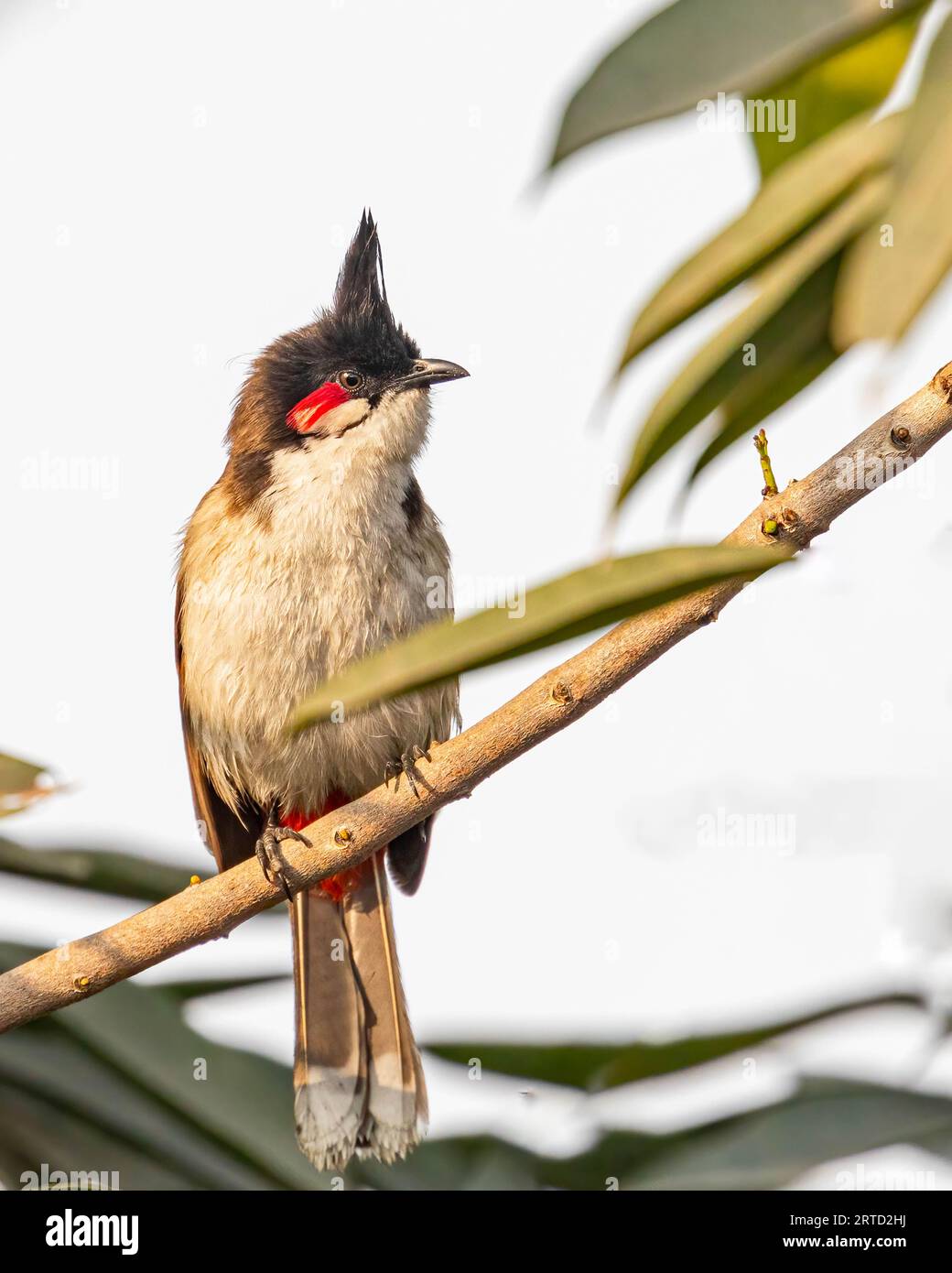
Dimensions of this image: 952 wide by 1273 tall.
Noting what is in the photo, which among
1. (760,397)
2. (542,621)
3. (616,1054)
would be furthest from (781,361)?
(616,1054)

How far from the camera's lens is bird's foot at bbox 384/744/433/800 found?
193 cm

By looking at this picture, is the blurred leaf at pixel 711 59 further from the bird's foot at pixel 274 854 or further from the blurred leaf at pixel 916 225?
the bird's foot at pixel 274 854

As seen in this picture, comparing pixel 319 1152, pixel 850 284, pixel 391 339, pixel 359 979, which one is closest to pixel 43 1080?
pixel 319 1152

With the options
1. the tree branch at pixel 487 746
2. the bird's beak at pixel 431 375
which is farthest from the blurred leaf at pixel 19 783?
the bird's beak at pixel 431 375

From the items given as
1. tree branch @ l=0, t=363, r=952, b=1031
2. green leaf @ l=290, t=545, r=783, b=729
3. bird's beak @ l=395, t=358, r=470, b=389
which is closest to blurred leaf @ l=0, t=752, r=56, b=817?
tree branch @ l=0, t=363, r=952, b=1031

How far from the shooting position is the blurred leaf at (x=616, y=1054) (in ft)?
7.57

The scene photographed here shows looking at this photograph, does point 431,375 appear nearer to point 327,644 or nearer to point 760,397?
point 327,644

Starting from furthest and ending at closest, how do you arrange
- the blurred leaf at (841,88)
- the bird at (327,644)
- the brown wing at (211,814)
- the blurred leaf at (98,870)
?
the brown wing at (211,814), the bird at (327,644), the blurred leaf at (98,870), the blurred leaf at (841,88)

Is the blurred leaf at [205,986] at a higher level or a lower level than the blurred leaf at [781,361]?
lower

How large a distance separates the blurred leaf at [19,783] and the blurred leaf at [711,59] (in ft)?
3.21

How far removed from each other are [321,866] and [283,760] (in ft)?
4.01

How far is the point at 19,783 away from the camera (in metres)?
Answer: 1.65

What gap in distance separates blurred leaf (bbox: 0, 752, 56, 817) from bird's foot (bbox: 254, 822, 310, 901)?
0.40 meters

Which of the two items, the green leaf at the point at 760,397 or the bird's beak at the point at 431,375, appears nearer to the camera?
the green leaf at the point at 760,397
